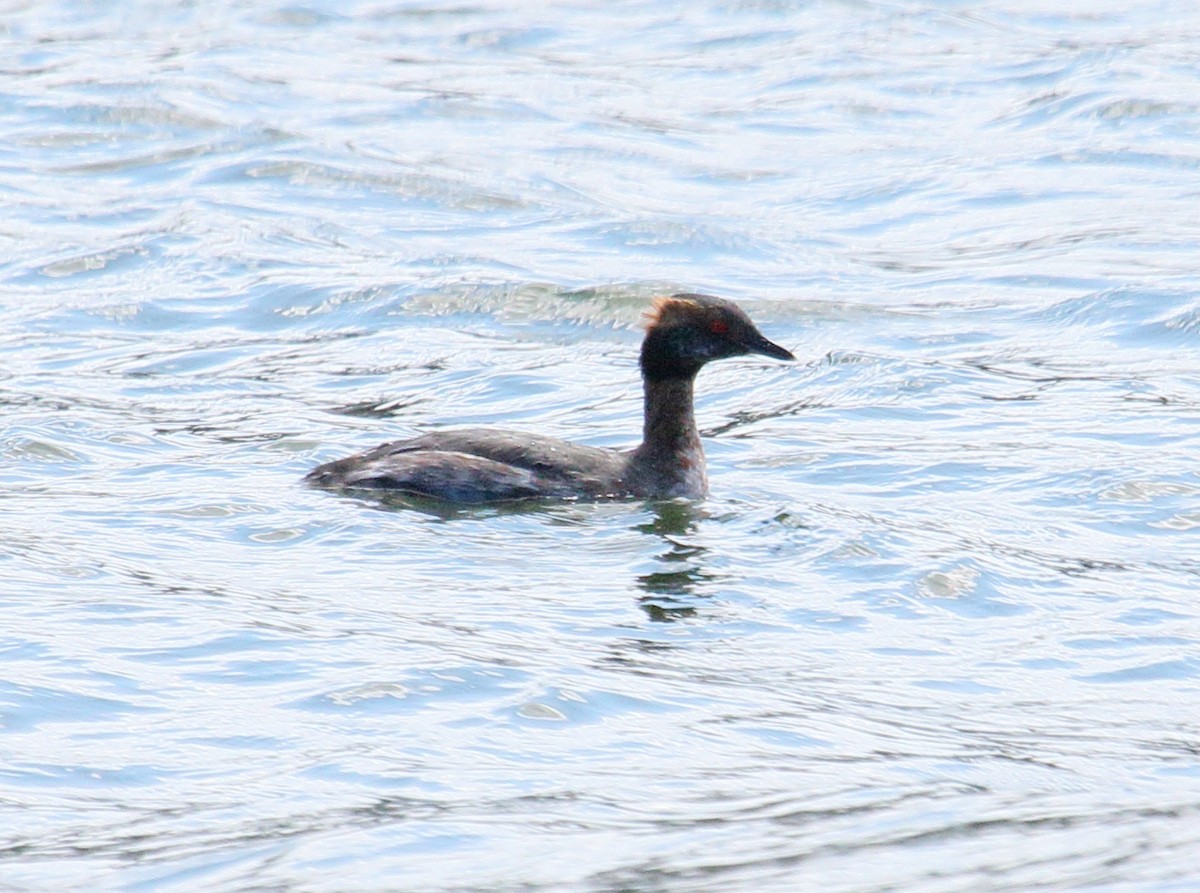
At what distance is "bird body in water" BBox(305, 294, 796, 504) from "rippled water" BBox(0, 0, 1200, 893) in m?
0.21

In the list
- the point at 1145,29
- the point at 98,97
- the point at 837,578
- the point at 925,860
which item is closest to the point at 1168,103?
the point at 1145,29

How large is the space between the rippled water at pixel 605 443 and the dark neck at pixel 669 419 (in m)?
0.53

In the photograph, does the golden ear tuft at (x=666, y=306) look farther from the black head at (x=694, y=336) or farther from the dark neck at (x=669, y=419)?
the dark neck at (x=669, y=419)

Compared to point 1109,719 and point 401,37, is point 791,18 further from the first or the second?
point 1109,719

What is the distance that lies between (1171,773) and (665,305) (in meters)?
5.09

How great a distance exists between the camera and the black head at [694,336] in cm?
1191

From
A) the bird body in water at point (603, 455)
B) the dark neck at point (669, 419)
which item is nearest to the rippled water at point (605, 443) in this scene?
the bird body in water at point (603, 455)

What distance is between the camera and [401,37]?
27.3 meters

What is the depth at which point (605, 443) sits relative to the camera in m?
13.2

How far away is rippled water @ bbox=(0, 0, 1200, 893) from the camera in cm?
725

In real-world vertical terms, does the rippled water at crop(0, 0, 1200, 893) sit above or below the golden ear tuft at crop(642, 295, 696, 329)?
below

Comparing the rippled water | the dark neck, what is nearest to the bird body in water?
the dark neck

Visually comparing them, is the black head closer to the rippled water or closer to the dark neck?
the dark neck

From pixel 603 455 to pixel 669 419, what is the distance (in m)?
0.41
